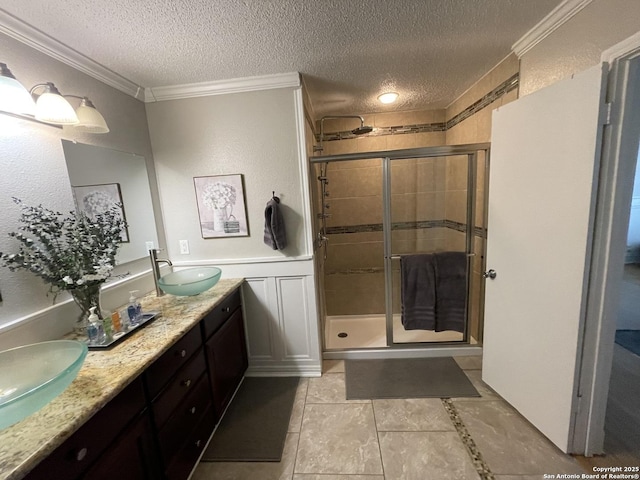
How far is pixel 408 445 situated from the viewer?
1487 millimetres

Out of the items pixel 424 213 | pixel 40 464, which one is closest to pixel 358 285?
pixel 424 213

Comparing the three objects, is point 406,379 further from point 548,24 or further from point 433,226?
point 548,24

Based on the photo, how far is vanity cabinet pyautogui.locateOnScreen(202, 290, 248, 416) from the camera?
158 centimetres

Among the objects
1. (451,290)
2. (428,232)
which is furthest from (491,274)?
(428,232)

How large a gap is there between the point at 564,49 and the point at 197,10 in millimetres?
1869

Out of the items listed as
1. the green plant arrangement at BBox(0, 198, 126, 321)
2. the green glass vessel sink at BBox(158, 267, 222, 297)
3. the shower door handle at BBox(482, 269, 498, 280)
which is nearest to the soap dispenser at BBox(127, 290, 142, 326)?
the green plant arrangement at BBox(0, 198, 126, 321)

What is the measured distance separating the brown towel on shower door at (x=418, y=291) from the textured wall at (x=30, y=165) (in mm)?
2296

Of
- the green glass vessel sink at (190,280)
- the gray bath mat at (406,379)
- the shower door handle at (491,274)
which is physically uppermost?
the green glass vessel sink at (190,280)

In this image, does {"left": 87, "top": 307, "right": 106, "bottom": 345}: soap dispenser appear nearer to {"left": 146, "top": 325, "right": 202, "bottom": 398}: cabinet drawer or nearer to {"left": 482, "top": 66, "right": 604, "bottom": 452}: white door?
{"left": 146, "top": 325, "right": 202, "bottom": 398}: cabinet drawer

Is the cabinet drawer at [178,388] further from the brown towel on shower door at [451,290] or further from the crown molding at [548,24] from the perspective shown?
the crown molding at [548,24]

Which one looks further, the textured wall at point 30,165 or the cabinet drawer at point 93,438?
the textured wall at point 30,165

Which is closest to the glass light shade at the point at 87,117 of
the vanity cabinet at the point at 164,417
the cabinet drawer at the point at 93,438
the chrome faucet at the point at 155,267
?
the chrome faucet at the point at 155,267

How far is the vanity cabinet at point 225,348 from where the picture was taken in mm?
1578

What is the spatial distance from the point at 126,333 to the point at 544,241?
2198 mm
